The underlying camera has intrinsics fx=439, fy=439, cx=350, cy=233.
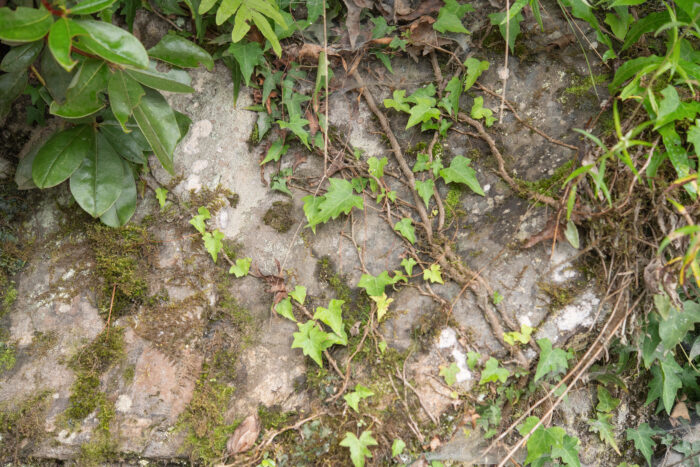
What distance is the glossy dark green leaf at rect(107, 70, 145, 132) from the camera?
171cm

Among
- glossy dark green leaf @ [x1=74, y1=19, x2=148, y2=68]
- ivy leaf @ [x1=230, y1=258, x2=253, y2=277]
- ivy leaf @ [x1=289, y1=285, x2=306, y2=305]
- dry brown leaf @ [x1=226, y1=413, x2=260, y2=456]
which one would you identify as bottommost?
dry brown leaf @ [x1=226, y1=413, x2=260, y2=456]

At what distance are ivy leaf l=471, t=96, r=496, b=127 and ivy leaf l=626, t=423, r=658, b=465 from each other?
1.65 metres

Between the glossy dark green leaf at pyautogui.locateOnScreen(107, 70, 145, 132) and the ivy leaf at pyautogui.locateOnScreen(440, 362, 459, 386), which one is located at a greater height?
the glossy dark green leaf at pyautogui.locateOnScreen(107, 70, 145, 132)

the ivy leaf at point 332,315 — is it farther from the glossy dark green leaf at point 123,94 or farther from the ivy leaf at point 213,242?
the glossy dark green leaf at point 123,94

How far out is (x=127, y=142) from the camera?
220cm

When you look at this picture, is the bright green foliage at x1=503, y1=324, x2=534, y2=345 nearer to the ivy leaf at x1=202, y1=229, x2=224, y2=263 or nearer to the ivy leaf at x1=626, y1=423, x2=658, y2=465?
the ivy leaf at x1=626, y1=423, x2=658, y2=465

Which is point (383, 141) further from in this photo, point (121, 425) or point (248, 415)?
point (121, 425)

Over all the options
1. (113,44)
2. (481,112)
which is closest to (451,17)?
(481,112)

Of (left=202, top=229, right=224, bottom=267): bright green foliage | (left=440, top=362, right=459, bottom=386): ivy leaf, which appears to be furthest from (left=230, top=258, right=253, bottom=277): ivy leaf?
(left=440, top=362, right=459, bottom=386): ivy leaf

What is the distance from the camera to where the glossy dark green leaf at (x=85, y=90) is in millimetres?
1661

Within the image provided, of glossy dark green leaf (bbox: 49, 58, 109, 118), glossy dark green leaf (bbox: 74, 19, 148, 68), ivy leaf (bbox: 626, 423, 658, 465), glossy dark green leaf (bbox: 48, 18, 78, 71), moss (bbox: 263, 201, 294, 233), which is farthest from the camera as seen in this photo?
moss (bbox: 263, 201, 294, 233)

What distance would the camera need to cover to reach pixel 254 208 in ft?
7.77

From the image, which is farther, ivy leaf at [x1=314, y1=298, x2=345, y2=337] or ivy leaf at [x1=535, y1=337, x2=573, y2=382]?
ivy leaf at [x1=314, y1=298, x2=345, y2=337]

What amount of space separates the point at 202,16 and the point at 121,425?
2.09m
